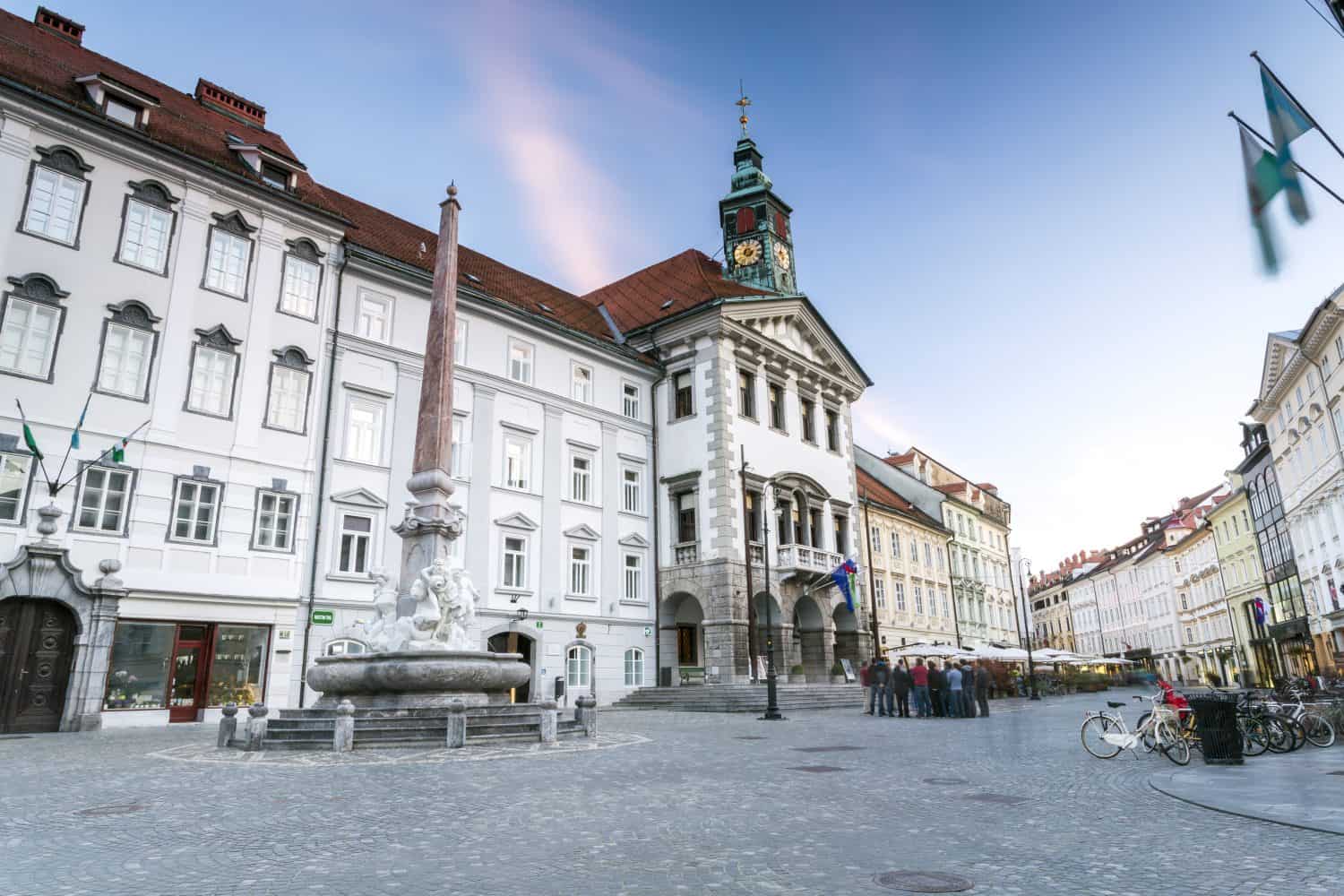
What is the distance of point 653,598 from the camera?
106 ft

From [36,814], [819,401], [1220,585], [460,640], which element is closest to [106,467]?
[460,640]

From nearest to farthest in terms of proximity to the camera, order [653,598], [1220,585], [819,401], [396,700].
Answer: [396,700] < [653,598] < [819,401] < [1220,585]

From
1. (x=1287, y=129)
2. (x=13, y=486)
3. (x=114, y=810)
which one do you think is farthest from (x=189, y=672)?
(x=1287, y=129)

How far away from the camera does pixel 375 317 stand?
25984mm

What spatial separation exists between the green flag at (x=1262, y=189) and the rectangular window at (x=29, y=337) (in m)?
23.3

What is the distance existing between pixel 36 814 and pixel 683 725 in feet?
45.9

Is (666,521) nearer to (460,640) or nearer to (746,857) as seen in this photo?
(460,640)

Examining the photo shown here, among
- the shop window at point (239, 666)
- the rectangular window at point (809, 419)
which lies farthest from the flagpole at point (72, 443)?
the rectangular window at point (809, 419)

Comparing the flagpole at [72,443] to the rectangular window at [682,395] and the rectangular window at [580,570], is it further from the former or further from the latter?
the rectangular window at [682,395]

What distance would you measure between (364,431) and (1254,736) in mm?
22124

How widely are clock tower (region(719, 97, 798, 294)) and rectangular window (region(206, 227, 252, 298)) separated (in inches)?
934

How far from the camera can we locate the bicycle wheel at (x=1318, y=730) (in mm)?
12805

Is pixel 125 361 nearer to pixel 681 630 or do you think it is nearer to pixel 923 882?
pixel 681 630

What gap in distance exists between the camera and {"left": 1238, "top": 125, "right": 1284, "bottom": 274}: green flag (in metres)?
11.4
